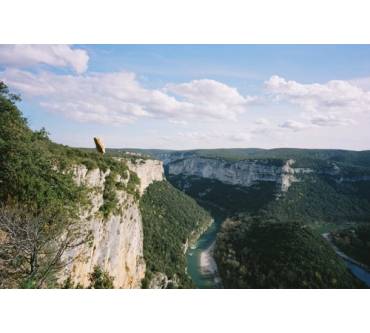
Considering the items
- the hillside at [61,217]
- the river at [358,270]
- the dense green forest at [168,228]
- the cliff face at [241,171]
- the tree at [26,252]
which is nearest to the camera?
the tree at [26,252]

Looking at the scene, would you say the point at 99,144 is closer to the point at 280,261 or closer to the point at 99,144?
the point at 99,144

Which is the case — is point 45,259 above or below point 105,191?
below

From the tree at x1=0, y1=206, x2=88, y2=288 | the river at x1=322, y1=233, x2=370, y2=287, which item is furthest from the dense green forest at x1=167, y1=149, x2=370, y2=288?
the tree at x1=0, y1=206, x2=88, y2=288

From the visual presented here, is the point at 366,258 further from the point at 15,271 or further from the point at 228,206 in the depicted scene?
the point at 15,271

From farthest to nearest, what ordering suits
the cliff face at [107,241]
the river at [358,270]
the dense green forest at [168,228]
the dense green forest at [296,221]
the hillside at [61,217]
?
1. the river at [358,270]
2. the dense green forest at [296,221]
3. the dense green forest at [168,228]
4. the cliff face at [107,241]
5. the hillside at [61,217]

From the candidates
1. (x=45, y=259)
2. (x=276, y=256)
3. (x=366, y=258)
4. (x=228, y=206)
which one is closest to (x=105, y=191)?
(x=45, y=259)

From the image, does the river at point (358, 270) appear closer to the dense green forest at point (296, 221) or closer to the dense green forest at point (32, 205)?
the dense green forest at point (296, 221)

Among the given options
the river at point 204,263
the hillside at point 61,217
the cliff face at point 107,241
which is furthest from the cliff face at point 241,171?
the cliff face at point 107,241
